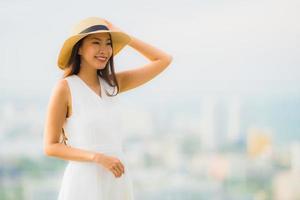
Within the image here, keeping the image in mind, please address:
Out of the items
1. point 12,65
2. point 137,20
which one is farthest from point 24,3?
point 137,20

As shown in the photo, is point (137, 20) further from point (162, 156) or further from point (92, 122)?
point (92, 122)

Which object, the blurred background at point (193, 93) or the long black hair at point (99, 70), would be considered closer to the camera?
the long black hair at point (99, 70)

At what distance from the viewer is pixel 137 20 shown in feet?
9.57

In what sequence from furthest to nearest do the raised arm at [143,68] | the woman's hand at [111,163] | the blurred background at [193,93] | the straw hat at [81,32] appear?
the blurred background at [193,93] < the raised arm at [143,68] < the straw hat at [81,32] < the woman's hand at [111,163]

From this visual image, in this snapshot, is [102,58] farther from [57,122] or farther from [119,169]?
[119,169]

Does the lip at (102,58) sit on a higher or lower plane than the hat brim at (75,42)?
lower

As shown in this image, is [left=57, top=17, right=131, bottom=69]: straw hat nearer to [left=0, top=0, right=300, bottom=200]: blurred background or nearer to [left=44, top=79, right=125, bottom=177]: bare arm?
[left=44, top=79, right=125, bottom=177]: bare arm

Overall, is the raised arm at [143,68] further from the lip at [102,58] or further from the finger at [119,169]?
the finger at [119,169]

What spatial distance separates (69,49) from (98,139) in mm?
266

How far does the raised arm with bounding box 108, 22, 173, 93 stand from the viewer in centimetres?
→ 182

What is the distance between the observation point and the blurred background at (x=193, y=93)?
115 inches

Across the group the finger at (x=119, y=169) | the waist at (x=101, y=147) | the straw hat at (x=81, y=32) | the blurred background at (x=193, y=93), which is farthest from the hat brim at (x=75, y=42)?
the blurred background at (x=193, y=93)

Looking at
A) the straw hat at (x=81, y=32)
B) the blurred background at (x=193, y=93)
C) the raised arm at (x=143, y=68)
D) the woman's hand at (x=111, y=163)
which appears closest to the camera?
the woman's hand at (x=111, y=163)

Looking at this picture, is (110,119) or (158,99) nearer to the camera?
(110,119)
